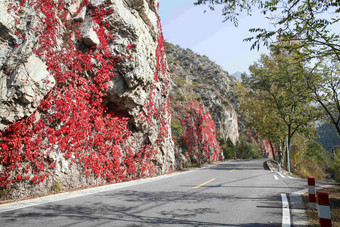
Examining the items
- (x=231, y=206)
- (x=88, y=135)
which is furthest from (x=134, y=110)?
(x=231, y=206)

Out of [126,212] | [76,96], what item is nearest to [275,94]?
[76,96]

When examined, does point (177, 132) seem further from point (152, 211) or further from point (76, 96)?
point (152, 211)

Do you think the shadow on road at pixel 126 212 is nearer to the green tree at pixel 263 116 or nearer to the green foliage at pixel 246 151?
the green tree at pixel 263 116

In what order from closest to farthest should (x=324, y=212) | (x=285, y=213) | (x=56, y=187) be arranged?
(x=324, y=212)
(x=285, y=213)
(x=56, y=187)

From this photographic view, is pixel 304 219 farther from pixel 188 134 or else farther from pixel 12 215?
pixel 188 134

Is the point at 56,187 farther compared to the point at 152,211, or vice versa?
the point at 56,187

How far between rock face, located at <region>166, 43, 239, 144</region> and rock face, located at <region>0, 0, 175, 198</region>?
572 inches

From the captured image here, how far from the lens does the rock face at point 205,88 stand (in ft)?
108

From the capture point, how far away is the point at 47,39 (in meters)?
9.19

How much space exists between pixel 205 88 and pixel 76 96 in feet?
113

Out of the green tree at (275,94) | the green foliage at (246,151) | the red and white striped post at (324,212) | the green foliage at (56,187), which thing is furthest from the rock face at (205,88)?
the red and white striped post at (324,212)

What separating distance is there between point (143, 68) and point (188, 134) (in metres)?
11.9

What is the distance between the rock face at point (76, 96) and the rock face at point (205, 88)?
14521mm

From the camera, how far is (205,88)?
42375mm
